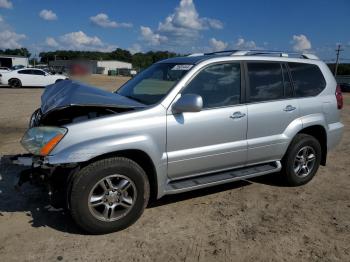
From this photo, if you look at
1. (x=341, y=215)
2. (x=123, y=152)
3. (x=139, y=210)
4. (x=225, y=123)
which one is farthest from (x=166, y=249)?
(x=341, y=215)

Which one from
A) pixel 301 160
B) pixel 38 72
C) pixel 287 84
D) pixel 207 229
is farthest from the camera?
pixel 38 72

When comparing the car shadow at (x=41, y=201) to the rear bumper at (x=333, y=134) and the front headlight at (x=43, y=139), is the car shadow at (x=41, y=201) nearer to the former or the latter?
the front headlight at (x=43, y=139)

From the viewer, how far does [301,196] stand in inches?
213

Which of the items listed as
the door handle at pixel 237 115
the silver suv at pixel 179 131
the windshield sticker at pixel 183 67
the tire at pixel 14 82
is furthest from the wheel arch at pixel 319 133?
the tire at pixel 14 82

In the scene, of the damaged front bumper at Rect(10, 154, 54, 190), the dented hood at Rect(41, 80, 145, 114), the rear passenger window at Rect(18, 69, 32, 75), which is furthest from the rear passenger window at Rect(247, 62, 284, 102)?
the rear passenger window at Rect(18, 69, 32, 75)

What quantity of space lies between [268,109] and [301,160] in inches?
44.7

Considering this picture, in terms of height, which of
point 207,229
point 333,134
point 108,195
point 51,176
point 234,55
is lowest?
point 207,229

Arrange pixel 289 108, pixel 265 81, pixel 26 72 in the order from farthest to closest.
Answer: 1. pixel 26 72
2. pixel 289 108
3. pixel 265 81

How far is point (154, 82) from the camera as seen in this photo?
16.6 feet

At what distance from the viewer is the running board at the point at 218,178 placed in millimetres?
4470

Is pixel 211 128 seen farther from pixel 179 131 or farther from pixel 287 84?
pixel 287 84

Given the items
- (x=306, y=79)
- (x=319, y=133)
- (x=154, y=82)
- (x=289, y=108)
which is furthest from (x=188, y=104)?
(x=319, y=133)

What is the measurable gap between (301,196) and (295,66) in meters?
1.87

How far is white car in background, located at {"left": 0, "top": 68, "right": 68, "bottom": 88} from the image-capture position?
27.8m
